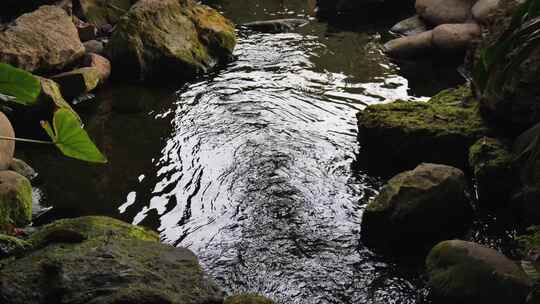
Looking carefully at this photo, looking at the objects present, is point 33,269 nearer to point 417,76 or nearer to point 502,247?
point 502,247

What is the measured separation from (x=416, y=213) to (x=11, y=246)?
11.8ft

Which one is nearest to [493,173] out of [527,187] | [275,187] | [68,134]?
[527,187]

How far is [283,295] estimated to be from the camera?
5.08 metres

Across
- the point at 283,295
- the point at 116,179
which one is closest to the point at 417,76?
the point at 116,179

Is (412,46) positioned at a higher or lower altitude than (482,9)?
lower

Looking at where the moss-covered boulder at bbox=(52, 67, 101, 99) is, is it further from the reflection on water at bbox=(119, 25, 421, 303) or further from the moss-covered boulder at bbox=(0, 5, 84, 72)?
the reflection on water at bbox=(119, 25, 421, 303)

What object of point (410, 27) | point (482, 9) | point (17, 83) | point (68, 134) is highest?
point (17, 83)

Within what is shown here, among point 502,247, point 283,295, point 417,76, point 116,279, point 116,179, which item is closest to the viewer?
point 116,279

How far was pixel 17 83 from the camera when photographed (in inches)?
116

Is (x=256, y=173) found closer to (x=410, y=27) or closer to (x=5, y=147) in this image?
(x=5, y=147)

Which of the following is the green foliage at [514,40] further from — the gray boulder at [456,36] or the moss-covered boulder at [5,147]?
the gray boulder at [456,36]

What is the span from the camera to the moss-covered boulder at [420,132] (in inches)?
277

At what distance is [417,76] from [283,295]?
760 centimetres

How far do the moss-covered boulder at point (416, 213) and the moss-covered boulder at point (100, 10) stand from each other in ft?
30.0
